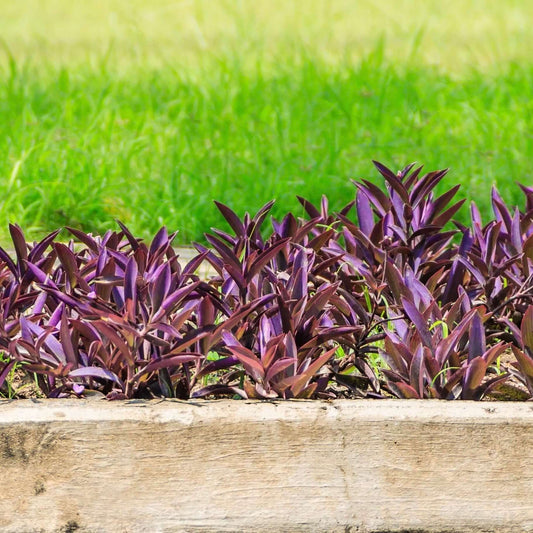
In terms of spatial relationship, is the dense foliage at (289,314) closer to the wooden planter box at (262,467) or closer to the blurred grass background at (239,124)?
the wooden planter box at (262,467)

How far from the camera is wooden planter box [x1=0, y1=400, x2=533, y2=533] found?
6.70ft

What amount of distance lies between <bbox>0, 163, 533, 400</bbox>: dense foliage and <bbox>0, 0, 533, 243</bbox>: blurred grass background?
1466 millimetres

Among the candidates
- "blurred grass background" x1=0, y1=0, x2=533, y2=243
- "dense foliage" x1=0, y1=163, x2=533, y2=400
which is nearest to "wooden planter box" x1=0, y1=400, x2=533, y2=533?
"dense foliage" x1=0, y1=163, x2=533, y2=400

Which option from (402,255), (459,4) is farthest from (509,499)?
(459,4)

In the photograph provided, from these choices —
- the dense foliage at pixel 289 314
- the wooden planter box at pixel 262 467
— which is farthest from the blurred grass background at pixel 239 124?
the wooden planter box at pixel 262 467

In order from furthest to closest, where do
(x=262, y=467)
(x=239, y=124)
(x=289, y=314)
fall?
(x=239, y=124)
(x=289, y=314)
(x=262, y=467)

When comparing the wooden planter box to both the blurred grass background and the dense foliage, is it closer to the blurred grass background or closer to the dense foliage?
the dense foliage

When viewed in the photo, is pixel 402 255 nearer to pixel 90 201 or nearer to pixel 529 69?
pixel 90 201

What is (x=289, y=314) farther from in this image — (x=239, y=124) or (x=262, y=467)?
(x=239, y=124)

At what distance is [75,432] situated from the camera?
6.70ft

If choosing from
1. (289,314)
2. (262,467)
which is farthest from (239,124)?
(262,467)

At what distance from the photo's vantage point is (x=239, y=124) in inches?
201

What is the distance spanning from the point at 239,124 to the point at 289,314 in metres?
2.98

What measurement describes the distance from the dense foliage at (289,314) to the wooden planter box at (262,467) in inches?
5.6
